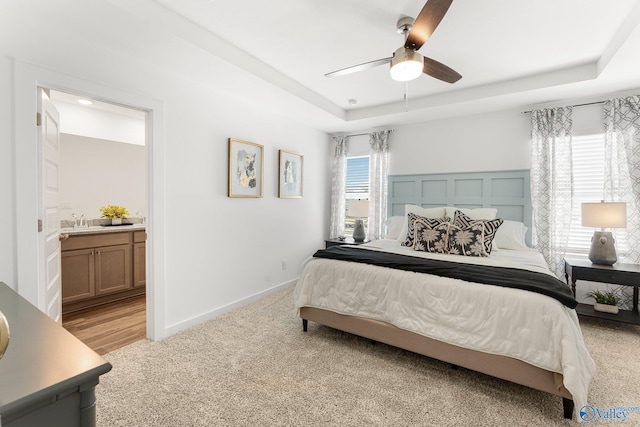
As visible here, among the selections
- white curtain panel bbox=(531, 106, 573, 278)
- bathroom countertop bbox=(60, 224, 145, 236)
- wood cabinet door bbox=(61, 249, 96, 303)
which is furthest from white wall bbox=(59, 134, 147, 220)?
white curtain panel bbox=(531, 106, 573, 278)

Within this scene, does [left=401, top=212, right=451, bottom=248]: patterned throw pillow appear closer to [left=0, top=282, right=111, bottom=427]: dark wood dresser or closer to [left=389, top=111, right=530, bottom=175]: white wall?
[left=389, top=111, right=530, bottom=175]: white wall

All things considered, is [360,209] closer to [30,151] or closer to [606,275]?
[606,275]

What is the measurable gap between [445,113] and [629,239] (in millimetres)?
2379

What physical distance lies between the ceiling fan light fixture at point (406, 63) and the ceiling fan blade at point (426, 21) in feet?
0.16

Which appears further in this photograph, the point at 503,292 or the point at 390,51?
the point at 390,51

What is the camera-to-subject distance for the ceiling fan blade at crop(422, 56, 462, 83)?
2252mm

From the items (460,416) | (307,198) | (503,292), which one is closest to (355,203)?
(307,198)

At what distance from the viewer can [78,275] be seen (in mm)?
3381

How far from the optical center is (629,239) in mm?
3150

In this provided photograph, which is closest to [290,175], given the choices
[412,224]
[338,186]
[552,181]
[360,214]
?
[338,186]

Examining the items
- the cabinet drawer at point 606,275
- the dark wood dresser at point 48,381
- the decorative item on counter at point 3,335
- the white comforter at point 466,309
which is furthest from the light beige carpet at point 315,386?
the decorative item on counter at point 3,335

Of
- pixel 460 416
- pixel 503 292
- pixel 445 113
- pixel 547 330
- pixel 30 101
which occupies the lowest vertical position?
pixel 460 416

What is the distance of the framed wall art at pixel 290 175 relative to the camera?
4.08m

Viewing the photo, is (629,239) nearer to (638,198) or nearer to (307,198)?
(638,198)
